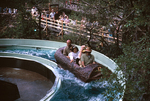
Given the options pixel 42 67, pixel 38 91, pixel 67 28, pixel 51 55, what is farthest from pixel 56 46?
pixel 38 91

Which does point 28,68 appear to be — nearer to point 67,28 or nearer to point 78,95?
point 78,95

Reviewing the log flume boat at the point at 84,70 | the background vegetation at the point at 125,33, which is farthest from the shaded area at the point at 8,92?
the background vegetation at the point at 125,33

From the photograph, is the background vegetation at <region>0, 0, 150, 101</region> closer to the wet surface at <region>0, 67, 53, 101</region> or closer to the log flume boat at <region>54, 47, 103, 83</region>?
the log flume boat at <region>54, 47, 103, 83</region>

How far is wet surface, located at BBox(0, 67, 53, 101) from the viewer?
4.51 metres

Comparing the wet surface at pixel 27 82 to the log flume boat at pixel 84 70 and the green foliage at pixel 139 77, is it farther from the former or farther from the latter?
the green foliage at pixel 139 77

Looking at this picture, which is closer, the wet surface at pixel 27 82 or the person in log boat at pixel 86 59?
the wet surface at pixel 27 82

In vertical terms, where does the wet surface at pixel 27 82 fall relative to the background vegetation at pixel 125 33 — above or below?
below

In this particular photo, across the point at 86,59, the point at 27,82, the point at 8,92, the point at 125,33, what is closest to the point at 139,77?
the point at 86,59

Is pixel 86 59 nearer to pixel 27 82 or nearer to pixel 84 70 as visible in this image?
pixel 84 70

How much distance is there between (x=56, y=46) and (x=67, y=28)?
217 cm

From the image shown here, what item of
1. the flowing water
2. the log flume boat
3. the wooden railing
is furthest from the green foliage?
the wooden railing

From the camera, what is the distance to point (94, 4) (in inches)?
231

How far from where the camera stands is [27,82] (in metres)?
5.32

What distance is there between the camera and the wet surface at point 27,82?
4.51 metres
